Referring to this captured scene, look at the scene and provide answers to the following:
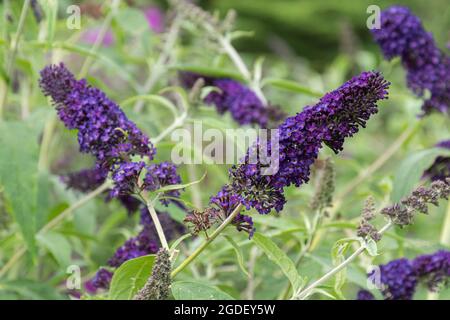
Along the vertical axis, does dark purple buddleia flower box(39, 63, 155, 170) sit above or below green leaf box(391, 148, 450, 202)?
below

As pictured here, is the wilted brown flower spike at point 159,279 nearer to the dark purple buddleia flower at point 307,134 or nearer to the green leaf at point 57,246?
the dark purple buddleia flower at point 307,134

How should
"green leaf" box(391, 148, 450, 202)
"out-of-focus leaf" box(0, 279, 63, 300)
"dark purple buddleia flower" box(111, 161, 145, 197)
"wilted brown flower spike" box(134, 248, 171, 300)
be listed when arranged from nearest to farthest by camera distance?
"wilted brown flower spike" box(134, 248, 171, 300)
"dark purple buddleia flower" box(111, 161, 145, 197)
"out-of-focus leaf" box(0, 279, 63, 300)
"green leaf" box(391, 148, 450, 202)

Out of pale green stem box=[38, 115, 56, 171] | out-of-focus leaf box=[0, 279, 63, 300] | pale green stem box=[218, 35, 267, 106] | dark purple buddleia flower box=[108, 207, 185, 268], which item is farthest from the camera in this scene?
pale green stem box=[38, 115, 56, 171]

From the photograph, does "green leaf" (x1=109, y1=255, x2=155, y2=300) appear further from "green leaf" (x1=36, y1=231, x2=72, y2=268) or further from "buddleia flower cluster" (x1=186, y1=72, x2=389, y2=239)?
"green leaf" (x1=36, y1=231, x2=72, y2=268)

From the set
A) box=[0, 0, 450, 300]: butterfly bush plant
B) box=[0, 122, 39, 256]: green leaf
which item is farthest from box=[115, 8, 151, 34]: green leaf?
box=[0, 122, 39, 256]: green leaf

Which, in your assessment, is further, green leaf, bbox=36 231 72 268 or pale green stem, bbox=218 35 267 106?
pale green stem, bbox=218 35 267 106

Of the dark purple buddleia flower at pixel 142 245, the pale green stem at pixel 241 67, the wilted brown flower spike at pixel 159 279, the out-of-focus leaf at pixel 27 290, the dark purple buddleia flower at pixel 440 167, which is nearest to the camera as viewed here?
the wilted brown flower spike at pixel 159 279

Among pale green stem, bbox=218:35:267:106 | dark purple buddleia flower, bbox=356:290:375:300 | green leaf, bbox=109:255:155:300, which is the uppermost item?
pale green stem, bbox=218:35:267:106

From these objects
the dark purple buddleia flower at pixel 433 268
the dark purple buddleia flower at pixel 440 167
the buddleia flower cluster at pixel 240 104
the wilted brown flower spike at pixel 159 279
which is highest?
the buddleia flower cluster at pixel 240 104

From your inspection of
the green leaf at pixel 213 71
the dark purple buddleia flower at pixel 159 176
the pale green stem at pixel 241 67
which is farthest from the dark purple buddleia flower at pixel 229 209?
the pale green stem at pixel 241 67
